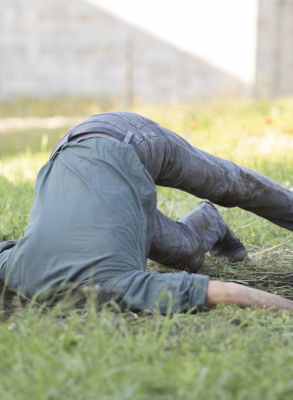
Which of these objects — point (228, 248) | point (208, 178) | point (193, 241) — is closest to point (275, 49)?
point (228, 248)

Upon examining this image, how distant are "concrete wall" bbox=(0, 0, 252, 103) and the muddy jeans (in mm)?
11842

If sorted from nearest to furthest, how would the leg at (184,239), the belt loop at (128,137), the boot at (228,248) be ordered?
the belt loop at (128,137)
the leg at (184,239)
the boot at (228,248)

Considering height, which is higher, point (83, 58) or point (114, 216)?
point (83, 58)

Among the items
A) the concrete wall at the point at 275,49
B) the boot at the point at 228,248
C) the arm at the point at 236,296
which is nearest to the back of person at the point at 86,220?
the arm at the point at 236,296

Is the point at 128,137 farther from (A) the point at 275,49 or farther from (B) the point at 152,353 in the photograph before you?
(A) the point at 275,49

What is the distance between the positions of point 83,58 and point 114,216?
44.8ft

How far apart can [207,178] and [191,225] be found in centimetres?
43

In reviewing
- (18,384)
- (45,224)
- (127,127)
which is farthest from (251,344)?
(127,127)

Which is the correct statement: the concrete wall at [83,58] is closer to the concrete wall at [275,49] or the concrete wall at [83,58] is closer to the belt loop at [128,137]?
the concrete wall at [275,49]

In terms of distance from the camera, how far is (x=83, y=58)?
14.7 m

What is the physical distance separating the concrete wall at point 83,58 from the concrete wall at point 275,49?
1.26m

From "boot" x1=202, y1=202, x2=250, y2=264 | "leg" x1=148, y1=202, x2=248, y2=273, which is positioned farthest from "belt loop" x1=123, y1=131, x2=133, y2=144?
"boot" x1=202, y1=202, x2=250, y2=264

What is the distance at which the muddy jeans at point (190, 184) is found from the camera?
2137 mm

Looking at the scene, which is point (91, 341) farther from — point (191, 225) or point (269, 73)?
point (269, 73)
